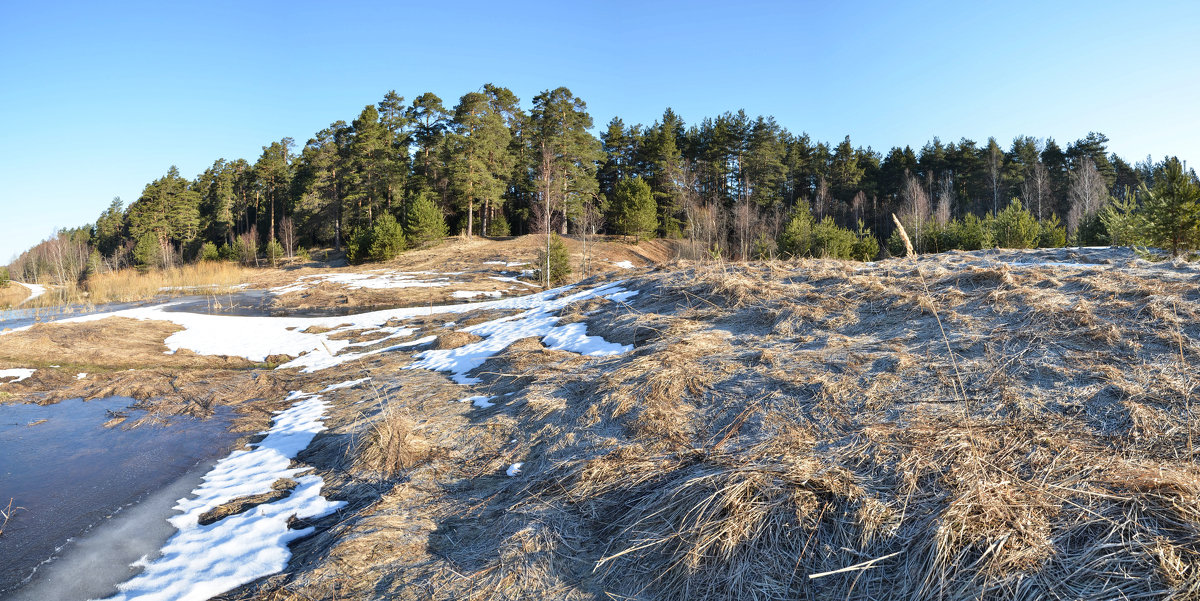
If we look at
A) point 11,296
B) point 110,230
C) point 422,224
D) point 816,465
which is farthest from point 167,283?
point 110,230

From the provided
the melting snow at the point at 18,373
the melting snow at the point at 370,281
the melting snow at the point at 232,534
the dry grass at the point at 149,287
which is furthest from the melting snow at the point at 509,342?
the dry grass at the point at 149,287

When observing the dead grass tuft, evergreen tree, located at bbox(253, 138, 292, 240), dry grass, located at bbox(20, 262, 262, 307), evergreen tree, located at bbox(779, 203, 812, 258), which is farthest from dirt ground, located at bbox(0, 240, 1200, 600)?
evergreen tree, located at bbox(253, 138, 292, 240)

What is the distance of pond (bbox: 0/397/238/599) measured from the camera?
330 centimetres

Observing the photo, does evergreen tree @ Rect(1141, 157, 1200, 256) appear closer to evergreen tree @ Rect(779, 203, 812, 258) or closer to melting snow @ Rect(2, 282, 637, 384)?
evergreen tree @ Rect(779, 203, 812, 258)

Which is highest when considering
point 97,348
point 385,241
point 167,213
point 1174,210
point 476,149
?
point 476,149

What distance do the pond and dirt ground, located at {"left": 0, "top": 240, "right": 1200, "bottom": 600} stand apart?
116 cm

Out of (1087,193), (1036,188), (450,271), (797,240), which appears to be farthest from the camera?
(1036,188)

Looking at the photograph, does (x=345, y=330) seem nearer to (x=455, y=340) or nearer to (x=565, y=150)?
(x=455, y=340)

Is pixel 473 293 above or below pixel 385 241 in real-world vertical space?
below

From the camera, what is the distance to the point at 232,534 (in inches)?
Answer: 128

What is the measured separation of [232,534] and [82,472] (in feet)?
8.77

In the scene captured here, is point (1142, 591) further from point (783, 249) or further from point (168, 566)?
point (783, 249)

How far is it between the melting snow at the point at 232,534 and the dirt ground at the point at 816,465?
0.15m

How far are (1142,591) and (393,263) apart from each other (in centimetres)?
3410
